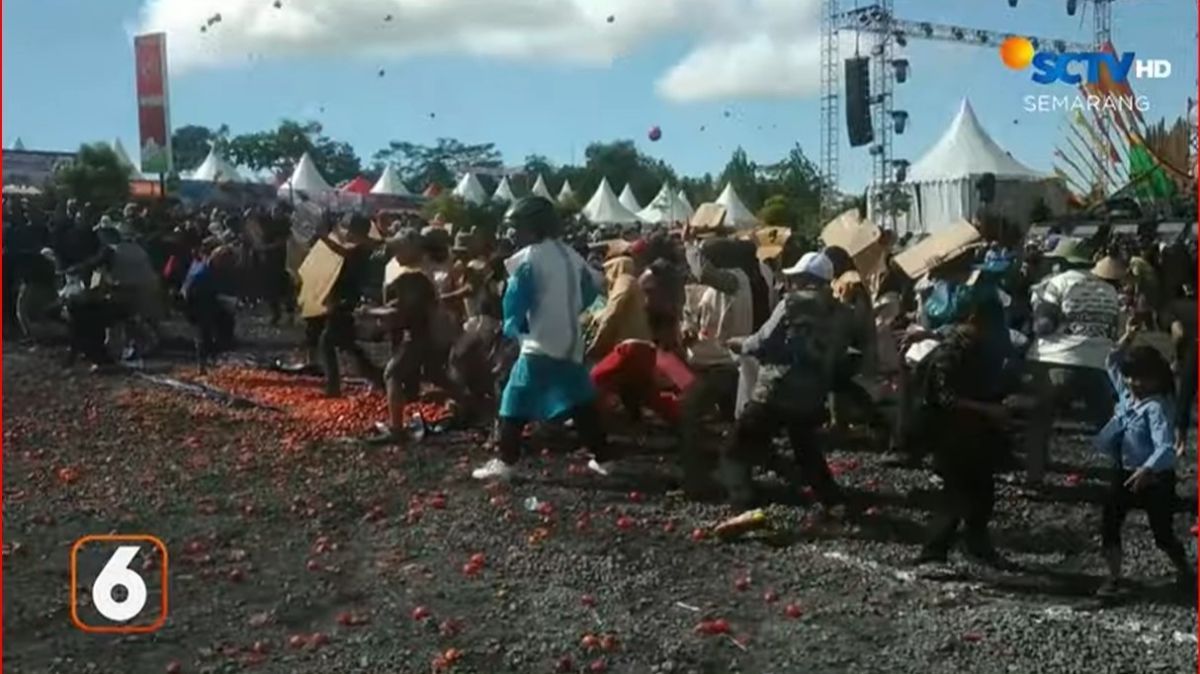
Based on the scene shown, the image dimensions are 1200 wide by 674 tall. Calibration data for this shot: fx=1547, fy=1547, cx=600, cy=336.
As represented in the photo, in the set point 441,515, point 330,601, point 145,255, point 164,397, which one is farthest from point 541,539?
point 145,255

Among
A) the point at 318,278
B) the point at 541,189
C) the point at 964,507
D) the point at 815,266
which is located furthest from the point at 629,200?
the point at 318,278

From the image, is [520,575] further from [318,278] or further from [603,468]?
[318,278]

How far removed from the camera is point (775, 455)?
4.56 meters

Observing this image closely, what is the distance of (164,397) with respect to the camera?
5.45 metres

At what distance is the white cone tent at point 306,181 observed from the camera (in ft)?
12.5

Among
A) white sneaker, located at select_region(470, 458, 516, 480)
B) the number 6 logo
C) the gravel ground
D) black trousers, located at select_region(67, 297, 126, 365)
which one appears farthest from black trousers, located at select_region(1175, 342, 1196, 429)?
black trousers, located at select_region(67, 297, 126, 365)

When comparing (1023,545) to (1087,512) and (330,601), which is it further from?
(330,601)

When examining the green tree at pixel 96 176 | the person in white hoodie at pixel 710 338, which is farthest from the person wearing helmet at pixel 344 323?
the green tree at pixel 96 176

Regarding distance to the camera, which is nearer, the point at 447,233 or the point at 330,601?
the point at 330,601

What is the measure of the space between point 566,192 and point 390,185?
0.50m

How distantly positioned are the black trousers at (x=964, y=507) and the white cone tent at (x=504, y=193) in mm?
1384

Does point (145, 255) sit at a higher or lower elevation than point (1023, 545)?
higher

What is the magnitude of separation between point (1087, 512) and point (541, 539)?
1.50 metres

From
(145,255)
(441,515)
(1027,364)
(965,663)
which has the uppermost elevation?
(145,255)
